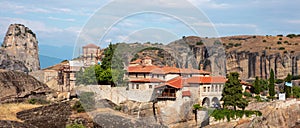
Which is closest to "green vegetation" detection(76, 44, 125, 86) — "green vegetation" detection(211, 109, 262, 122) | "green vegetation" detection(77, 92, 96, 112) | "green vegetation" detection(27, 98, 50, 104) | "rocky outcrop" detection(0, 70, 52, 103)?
"green vegetation" detection(77, 92, 96, 112)

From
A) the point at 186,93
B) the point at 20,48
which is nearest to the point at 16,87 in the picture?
the point at 186,93

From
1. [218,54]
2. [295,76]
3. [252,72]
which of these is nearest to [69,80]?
[218,54]

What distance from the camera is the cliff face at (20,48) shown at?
213 feet

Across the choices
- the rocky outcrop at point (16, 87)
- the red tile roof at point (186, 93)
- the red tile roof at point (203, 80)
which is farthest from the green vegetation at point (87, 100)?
the red tile roof at point (203, 80)

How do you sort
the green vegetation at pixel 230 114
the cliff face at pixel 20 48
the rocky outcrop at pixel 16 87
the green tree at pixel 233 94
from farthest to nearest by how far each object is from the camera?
the cliff face at pixel 20 48, the green tree at pixel 233 94, the green vegetation at pixel 230 114, the rocky outcrop at pixel 16 87

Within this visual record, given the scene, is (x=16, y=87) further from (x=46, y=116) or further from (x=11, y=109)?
(x=46, y=116)

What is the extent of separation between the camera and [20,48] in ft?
222

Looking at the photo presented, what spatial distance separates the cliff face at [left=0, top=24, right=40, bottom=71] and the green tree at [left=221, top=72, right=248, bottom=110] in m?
35.5

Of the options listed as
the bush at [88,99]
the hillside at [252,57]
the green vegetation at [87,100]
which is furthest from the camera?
the hillside at [252,57]

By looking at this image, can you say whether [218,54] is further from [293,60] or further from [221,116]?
[221,116]

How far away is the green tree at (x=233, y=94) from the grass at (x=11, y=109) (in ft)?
68.9

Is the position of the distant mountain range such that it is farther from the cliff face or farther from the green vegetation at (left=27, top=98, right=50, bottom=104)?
the green vegetation at (left=27, top=98, right=50, bottom=104)

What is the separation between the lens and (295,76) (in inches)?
2948

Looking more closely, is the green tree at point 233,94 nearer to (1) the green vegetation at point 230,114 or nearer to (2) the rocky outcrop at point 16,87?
(1) the green vegetation at point 230,114
